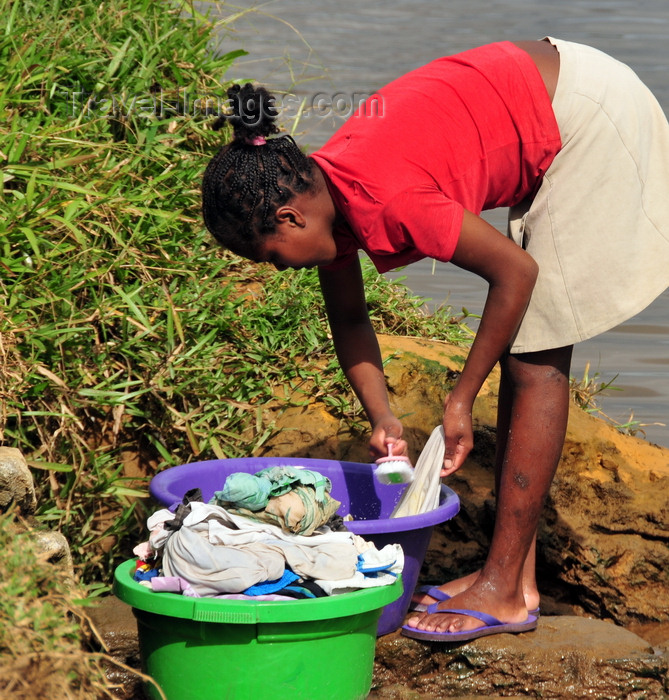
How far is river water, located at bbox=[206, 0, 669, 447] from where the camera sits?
17.4 feet

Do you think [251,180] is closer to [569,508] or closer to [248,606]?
[248,606]

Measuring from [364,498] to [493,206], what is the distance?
0.96m

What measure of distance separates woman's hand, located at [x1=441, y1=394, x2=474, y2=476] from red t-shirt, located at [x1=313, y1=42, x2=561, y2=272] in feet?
1.25

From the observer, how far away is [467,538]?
347 centimetres

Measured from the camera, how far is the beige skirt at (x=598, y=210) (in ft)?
8.40

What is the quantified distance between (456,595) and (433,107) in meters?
1.30

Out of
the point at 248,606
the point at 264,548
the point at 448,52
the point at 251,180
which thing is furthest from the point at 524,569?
the point at 448,52

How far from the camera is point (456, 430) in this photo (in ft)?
8.34

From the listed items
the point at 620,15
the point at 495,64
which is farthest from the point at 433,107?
the point at 620,15

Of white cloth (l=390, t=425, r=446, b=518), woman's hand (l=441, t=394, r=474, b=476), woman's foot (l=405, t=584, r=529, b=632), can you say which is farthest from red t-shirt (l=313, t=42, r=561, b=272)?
woman's foot (l=405, t=584, r=529, b=632)

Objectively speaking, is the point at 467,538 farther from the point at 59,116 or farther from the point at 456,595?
the point at 59,116

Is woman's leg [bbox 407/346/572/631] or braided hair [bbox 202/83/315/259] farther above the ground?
braided hair [bbox 202/83/315/259]

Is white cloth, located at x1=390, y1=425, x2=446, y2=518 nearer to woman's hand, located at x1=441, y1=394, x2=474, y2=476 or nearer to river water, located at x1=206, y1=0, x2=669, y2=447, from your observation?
woman's hand, located at x1=441, y1=394, x2=474, y2=476

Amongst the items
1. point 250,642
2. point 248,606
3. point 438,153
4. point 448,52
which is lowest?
point 250,642
